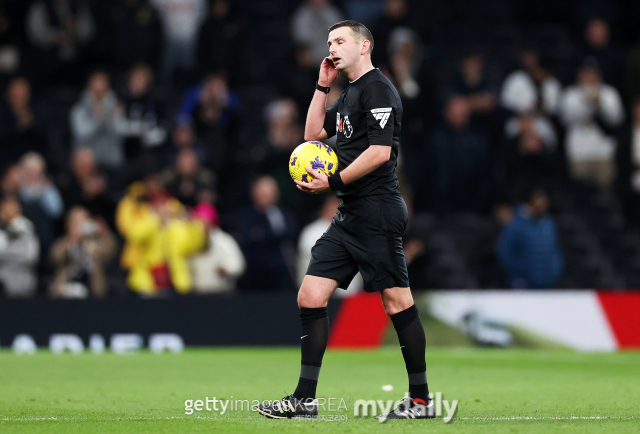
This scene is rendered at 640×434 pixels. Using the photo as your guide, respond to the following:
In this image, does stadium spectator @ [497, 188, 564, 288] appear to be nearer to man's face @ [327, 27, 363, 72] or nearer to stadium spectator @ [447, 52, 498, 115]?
stadium spectator @ [447, 52, 498, 115]

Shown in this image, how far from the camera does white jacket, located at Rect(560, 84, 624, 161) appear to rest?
1630cm

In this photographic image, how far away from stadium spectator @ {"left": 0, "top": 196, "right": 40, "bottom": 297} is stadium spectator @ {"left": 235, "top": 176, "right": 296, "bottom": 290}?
2.86 metres

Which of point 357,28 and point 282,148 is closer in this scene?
point 357,28

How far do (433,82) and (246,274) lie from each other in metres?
4.34

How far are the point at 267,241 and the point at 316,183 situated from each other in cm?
801

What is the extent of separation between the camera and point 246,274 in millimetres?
14570

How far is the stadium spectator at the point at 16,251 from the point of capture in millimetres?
13602

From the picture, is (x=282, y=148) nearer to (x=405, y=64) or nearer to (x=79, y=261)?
(x=405, y=64)

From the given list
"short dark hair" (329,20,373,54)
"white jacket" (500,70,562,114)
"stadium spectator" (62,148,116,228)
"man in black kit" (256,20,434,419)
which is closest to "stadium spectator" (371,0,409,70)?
"white jacket" (500,70,562,114)

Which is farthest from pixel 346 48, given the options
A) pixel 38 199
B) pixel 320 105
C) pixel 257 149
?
pixel 257 149

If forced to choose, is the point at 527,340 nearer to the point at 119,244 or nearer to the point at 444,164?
the point at 444,164

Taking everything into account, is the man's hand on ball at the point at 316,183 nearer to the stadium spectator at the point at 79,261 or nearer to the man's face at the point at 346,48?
the man's face at the point at 346,48

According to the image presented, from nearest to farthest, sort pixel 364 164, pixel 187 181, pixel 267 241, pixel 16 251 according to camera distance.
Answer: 1. pixel 364 164
2. pixel 16 251
3. pixel 267 241
4. pixel 187 181

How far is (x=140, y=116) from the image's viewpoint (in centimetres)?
1587
